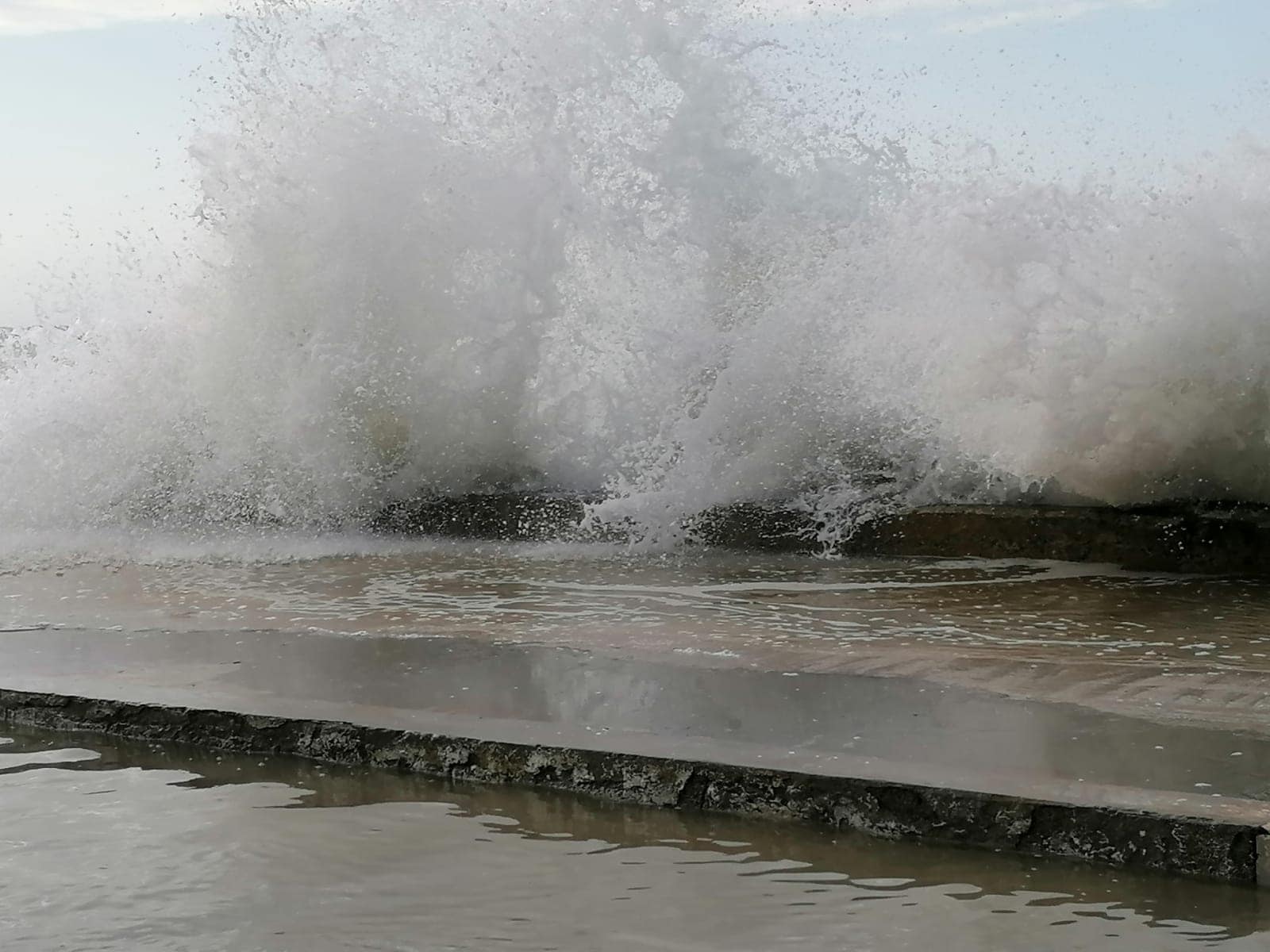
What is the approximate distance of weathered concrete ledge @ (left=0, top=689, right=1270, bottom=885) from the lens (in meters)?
2.44

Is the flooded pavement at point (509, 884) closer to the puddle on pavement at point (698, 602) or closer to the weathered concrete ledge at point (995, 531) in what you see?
the puddle on pavement at point (698, 602)

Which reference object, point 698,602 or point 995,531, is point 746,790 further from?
point 995,531

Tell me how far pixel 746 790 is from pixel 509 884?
555mm

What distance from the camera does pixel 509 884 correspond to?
2484 mm

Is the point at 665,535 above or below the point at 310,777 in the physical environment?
above

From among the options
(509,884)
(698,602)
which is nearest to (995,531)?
(698,602)

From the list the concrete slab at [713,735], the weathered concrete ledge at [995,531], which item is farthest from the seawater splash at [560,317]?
the concrete slab at [713,735]

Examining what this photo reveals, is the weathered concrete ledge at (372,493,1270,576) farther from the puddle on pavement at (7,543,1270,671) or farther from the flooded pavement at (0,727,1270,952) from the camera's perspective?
the flooded pavement at (0,727,1270,952)

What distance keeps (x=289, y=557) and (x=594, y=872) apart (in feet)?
15.3

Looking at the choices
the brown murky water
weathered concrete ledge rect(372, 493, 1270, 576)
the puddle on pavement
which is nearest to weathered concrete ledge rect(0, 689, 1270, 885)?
the brown murky water

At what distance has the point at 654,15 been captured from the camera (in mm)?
8398

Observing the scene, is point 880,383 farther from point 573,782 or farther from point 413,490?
point 573,782

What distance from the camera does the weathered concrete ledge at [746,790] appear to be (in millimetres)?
2441

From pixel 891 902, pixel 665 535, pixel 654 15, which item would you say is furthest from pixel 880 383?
pixel 891 902
